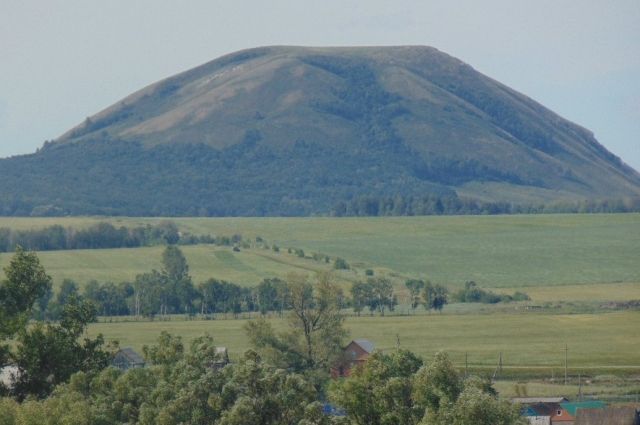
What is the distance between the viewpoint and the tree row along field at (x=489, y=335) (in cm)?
9925

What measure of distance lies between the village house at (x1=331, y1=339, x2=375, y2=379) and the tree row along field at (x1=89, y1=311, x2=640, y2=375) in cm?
224

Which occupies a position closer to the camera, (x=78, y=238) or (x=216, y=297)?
(x=216, y=297)

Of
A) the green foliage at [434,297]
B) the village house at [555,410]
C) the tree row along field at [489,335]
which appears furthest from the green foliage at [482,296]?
the village house at [555,410]

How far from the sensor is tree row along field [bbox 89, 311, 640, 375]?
99.2 metres

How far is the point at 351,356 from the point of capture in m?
90.2

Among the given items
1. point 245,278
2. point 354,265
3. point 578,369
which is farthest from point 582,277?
point 578,369

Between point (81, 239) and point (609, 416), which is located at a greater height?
point (81, 239)

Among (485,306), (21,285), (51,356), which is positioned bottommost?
(485,306)

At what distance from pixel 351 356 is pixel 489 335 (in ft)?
87.5

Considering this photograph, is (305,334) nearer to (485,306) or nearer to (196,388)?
(196,388)

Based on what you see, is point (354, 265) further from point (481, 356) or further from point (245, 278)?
point (481, 356)

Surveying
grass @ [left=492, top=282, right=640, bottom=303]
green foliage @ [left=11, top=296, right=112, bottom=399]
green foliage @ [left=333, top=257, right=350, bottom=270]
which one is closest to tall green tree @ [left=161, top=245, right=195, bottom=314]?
green foliage @ [left=333, top=257, right=350, bottom=270]

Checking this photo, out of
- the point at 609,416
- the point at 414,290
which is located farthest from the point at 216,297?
the point at 609,416

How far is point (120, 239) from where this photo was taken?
643 feet
